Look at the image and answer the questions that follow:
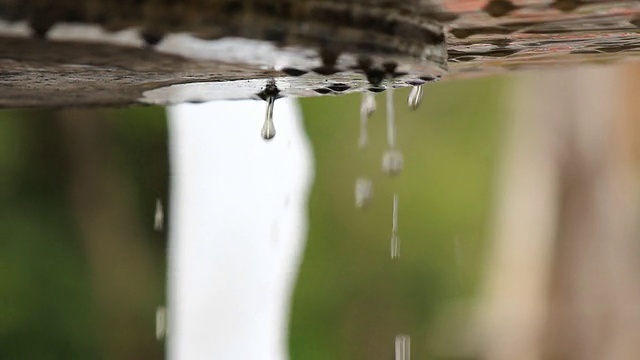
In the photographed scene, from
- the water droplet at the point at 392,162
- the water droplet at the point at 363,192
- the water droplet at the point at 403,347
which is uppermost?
the water droplet at the point at 392,162

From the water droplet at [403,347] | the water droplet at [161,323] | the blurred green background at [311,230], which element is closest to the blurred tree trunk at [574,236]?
the blurred green background at [311,230]

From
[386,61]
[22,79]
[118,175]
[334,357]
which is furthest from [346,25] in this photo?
[334,357]

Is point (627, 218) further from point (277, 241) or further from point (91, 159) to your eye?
point (91, 159)

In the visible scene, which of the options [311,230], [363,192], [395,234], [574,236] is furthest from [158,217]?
[574,236]

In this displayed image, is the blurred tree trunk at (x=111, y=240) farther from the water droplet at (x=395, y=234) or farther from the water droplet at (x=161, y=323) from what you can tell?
the water droplet at (x=395, y=234)

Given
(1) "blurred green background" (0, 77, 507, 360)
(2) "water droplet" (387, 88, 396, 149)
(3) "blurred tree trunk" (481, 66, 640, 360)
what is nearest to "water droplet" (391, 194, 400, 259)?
(1) "blurred green background" (0, 77, 507, 360)

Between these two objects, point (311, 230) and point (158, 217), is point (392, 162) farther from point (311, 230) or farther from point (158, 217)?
point (158, 217)
